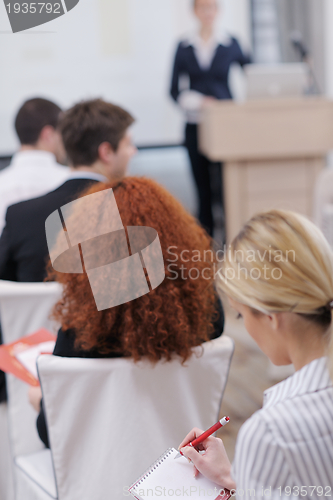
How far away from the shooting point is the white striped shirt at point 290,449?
0.63m

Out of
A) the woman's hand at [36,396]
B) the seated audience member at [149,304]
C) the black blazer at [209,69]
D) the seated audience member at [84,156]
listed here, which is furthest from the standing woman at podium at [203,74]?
the seated audience member at [149,304]

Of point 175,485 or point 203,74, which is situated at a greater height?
point 203,74

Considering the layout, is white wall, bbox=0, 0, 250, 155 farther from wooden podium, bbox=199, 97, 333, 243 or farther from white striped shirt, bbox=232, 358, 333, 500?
white striped shirt, bbox=232, 358, 333, 500

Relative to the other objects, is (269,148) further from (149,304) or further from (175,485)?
(175,485)

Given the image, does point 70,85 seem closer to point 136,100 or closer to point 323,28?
point 136,100

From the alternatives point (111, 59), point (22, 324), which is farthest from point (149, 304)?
point (111, 59)

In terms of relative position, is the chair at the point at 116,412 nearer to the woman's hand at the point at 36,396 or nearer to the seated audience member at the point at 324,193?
the woman's hand at the point at 36,396

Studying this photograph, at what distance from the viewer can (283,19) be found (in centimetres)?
514

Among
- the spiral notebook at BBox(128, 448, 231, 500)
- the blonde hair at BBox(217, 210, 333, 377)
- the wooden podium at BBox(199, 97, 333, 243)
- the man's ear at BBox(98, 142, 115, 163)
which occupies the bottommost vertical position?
the wooden podium at BBox(199, 97, 333, 243)

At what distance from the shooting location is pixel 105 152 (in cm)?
181

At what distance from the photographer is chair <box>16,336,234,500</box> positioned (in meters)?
0.94

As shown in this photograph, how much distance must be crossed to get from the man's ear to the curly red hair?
80 cm

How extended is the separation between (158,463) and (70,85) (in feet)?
14.4

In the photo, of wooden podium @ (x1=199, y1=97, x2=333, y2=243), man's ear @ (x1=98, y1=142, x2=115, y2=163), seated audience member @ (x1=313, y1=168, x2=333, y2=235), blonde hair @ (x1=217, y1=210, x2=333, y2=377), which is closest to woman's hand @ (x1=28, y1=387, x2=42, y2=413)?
blonde hair @ (x1=217, y1=210, x2=333, y2=377)
